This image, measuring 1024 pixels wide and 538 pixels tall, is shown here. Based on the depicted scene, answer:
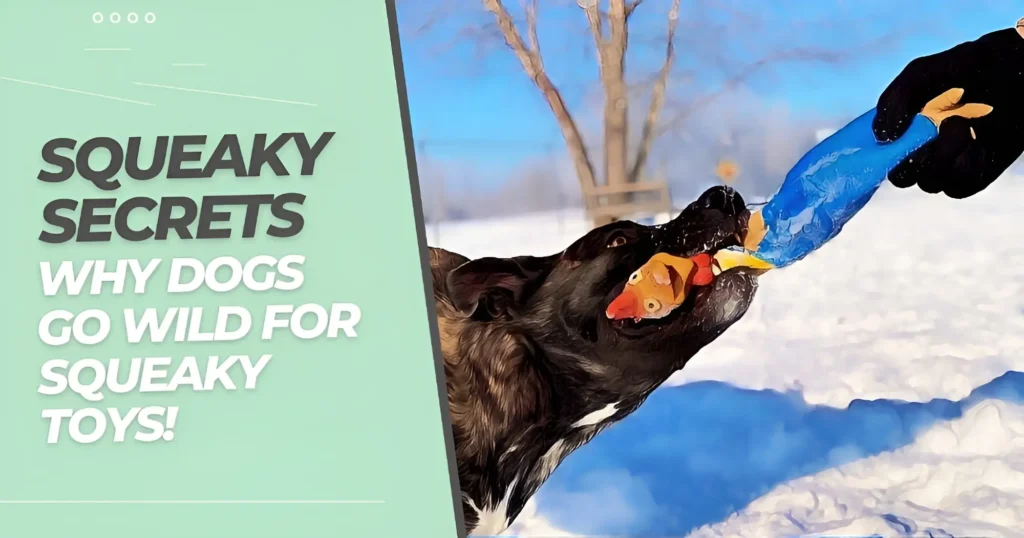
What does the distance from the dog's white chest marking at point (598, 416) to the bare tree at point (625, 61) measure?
46 centimetres

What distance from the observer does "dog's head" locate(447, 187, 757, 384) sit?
6.25 ft

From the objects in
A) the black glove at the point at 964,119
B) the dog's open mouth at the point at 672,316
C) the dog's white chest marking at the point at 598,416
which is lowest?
the dog's white chest marking at the point at 598,416

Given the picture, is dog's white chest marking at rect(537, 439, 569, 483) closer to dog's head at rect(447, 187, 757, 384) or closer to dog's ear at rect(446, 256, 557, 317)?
dog's head at rect(447, 187, 757, 384)

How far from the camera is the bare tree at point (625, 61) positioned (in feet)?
6.23

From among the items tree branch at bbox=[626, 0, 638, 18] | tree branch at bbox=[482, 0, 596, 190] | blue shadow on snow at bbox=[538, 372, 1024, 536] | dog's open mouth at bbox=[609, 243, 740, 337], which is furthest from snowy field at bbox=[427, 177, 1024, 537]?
tree branch at bbox=[626, 0, 638, 18]

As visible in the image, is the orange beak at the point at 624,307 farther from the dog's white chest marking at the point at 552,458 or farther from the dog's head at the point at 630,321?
the dog's white chest marking at the point at 552,458

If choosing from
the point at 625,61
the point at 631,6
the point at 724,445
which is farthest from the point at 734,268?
the point at 631,6

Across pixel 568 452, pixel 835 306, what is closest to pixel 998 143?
pixel 835 306

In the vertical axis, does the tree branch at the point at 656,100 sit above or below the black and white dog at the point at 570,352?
above

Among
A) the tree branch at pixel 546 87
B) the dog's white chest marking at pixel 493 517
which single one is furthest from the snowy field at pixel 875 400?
the tree branch at pixel 546 87

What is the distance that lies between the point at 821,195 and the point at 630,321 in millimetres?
473

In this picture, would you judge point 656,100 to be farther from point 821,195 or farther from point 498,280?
point 498,280

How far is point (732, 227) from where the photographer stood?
1905 millimetres

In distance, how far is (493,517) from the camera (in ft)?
6.29
